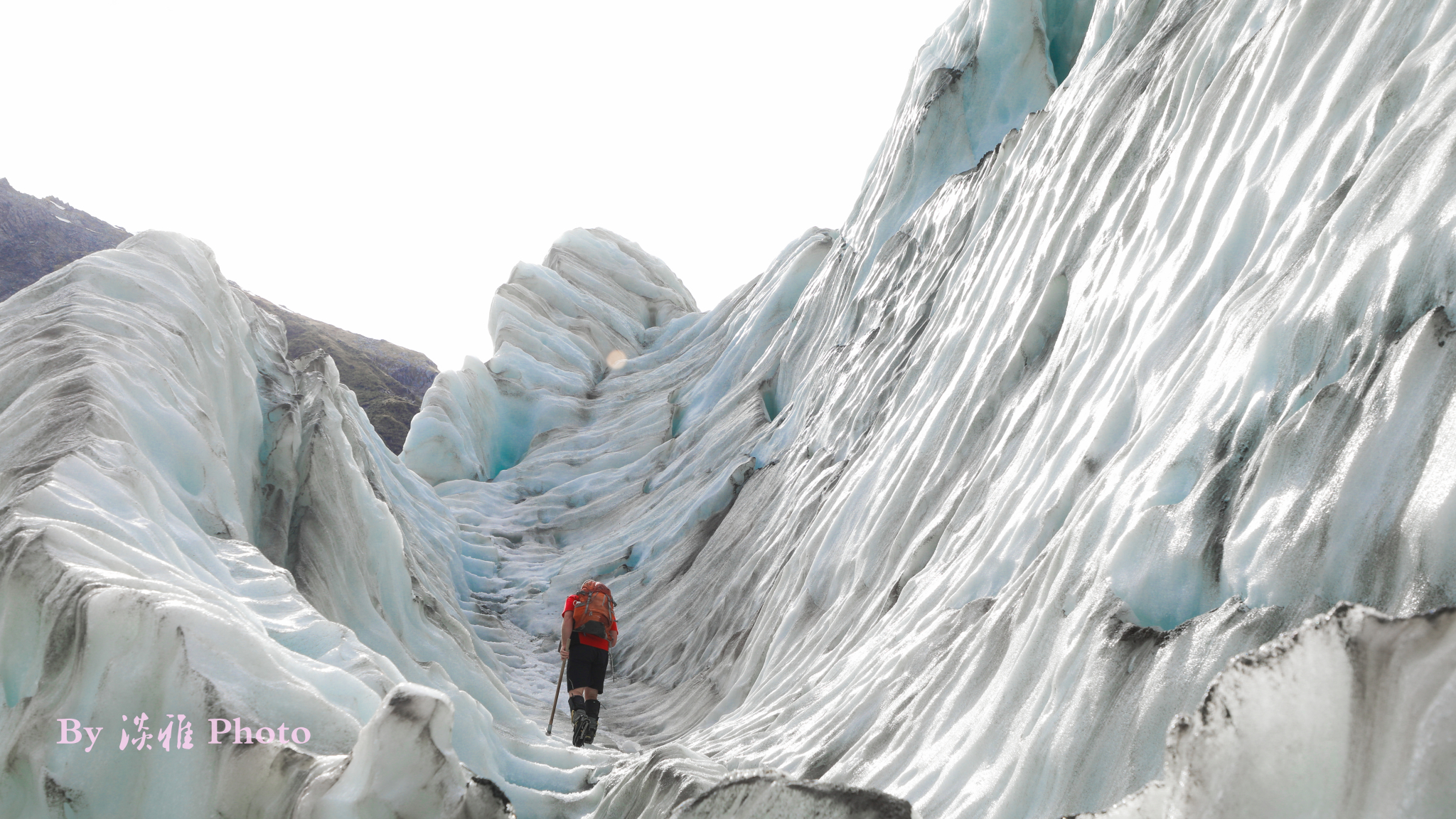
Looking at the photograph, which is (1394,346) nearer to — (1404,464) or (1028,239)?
(1404,464)

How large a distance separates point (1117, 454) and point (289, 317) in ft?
159

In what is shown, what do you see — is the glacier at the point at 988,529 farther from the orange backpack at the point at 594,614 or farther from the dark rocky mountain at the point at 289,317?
the dark rocky mountain at the point at 289,317

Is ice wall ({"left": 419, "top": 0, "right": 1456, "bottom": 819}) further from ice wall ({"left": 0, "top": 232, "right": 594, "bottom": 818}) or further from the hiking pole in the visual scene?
ice wall ({"left": 0, "top": 232, "right": 594, "bottom": 818})

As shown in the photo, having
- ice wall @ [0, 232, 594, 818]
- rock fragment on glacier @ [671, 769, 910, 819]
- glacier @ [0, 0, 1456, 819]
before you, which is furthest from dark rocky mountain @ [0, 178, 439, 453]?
rock fragment on glacier @ [671, 769, 910, 819]

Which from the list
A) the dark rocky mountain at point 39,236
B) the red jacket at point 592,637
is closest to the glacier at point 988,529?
the red jacket at point 592,637

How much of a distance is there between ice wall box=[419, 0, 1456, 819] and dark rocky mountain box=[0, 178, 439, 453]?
85.2 ft

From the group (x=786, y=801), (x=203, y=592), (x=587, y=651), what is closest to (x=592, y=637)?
(x=587, y=651)

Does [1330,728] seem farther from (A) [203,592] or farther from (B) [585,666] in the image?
(B) [585,666]

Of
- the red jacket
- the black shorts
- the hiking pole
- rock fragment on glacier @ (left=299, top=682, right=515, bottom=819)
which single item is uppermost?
the red jacket

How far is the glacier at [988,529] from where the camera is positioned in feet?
8.69

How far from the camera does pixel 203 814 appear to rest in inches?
123

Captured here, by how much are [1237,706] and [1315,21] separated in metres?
4.09

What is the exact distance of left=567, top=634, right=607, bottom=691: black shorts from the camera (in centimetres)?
777

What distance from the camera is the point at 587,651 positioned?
7953mm
